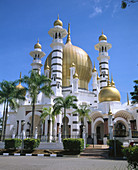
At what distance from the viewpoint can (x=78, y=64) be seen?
44500 millimetres

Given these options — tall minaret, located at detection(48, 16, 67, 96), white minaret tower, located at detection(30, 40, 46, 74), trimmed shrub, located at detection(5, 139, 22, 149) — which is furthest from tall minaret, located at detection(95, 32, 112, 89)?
trimmed shrub, located at detection(5, 139, 22, 149)

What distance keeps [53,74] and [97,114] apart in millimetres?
11838

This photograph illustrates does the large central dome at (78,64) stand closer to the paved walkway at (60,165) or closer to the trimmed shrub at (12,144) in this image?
the trimmed shrub at (12,144)

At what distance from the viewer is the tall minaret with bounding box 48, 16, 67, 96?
38.1 m

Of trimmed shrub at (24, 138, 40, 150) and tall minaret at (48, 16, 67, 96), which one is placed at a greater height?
tall minaret at (48, 16, 67, 96)

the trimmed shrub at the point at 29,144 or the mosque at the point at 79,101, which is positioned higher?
the mosque at the point at 79,101

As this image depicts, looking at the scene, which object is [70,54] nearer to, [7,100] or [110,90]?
[110,90]

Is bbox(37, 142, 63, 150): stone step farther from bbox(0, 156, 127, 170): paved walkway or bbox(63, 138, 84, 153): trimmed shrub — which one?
bbox(0, 156, 127, 170): paved walkway

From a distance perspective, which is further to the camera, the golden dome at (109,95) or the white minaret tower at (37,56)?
the white minaret tower at (37,56)

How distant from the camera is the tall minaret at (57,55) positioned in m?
38.1

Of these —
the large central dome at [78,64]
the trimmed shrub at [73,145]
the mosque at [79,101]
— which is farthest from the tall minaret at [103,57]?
the trimmed shrub at [73,145]

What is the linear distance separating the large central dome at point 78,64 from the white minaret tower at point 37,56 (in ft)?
7.00

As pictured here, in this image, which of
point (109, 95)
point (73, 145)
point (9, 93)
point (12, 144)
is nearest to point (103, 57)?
point (109, 95)

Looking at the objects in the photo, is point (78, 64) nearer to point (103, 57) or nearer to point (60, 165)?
point (103, 57)
